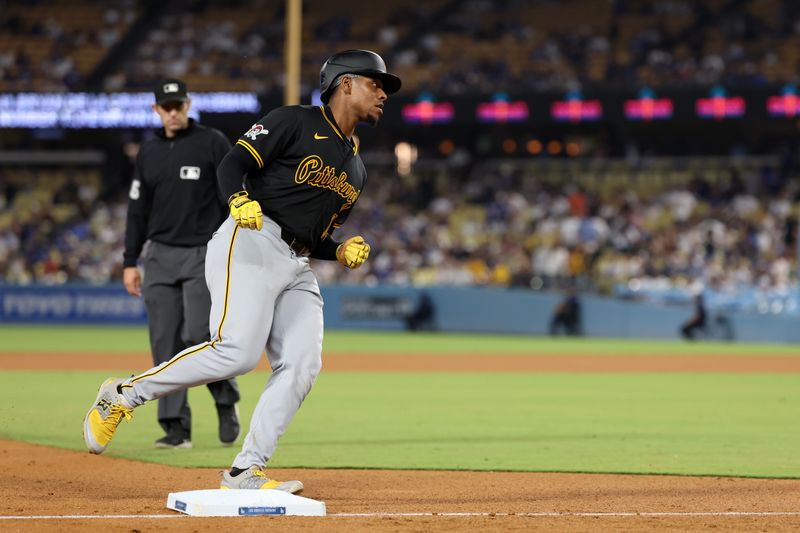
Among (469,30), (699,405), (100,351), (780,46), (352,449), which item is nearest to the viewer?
(352,449)

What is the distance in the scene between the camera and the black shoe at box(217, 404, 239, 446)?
7.87 metres

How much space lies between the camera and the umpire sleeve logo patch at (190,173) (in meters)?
7.65

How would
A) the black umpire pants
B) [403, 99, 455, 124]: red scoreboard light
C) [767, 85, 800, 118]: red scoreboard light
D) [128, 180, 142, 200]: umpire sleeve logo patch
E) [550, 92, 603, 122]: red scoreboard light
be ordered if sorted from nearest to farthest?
the black umpire pants < [128, 180, 142, 200]: umpire sleeve logo patch < [767, 85, 800, 118]: red scoreboard light < [550, 92, 603, 122]: red scoreboard light < [403, 99, 455, 124]: red scoreboard light

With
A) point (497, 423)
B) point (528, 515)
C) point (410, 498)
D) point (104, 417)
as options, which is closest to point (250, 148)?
point (104, 417)

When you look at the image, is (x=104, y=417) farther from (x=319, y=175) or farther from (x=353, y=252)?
(x=319, y=175)

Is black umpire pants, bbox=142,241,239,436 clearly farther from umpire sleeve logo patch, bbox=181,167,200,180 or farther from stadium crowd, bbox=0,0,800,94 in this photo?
stadium crowd, bbox=0,0,800,94

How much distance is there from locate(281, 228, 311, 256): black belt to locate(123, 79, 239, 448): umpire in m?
2.07

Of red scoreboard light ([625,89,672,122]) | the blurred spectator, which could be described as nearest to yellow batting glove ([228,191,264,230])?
the blurred spectator

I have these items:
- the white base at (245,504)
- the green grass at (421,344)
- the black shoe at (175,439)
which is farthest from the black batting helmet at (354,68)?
the green grass at (421,344)

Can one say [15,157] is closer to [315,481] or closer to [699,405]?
[699,405]

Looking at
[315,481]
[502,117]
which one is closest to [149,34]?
[502,117]

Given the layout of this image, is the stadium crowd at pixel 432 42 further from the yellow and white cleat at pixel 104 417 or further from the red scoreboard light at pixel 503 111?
the yellow and white cleat at pixel 104 417

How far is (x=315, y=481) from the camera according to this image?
642cm

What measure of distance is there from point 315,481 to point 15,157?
95.0 ft
